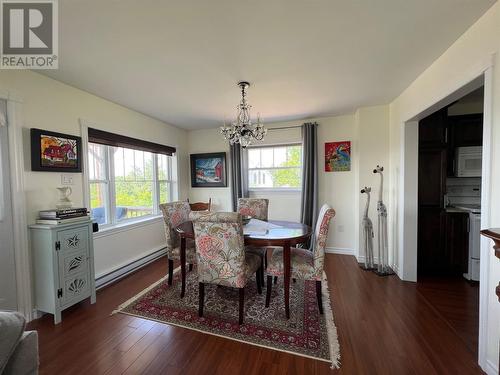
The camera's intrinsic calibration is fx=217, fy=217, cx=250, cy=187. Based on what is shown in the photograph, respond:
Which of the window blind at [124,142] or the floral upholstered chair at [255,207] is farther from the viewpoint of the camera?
the floral upholstered chair at [255,207]

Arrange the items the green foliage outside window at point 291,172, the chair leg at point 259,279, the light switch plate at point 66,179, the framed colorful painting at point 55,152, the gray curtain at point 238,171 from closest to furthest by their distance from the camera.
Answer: the framed colorful painting at point 55,152
the light switch plate at point 66,179
the chair leg at point 259,279
the green foliage outside window at point 291,172
the gray curtain at point 238,171

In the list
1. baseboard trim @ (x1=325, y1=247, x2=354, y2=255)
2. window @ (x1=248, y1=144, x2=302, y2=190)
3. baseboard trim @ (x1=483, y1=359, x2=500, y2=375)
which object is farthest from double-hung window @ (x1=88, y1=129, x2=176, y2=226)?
baseboard trim @ (x1=483, y1=359, x2=500, y2=375)

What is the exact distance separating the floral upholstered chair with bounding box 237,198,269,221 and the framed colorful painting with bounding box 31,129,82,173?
2085mm

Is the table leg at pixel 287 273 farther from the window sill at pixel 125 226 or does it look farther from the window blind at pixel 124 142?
the window blind at pixel 124 142

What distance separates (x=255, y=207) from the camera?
3.24 meters

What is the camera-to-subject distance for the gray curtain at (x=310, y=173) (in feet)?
12.0

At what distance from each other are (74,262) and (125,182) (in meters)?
1.40

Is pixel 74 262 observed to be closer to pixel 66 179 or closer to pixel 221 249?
pixel 66 179

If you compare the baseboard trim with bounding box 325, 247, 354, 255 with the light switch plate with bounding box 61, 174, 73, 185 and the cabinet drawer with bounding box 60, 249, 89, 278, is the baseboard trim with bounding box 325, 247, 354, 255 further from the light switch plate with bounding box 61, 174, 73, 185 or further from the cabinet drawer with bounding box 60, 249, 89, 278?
the light switch plate with bounding box 61, 174, 73, 185

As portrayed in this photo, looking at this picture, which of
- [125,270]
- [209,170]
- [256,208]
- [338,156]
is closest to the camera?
[125,270]

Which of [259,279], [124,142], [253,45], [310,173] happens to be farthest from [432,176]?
[124,142]

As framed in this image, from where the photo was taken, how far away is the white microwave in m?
2.77

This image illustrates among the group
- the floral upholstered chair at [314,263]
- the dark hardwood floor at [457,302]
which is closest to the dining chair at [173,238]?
the floral upholstered chair at [314,263]

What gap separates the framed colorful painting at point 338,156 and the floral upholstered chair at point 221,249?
97.5 inches
